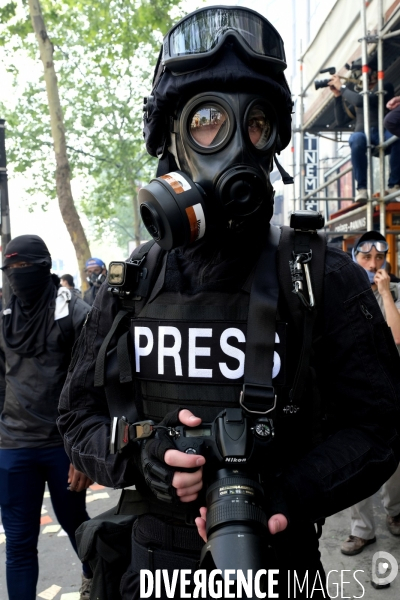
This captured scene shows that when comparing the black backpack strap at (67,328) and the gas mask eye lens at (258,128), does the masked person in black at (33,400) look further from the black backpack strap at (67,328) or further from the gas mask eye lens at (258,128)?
the gas mask eye lens at (258,128)

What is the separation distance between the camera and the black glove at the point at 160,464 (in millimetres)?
1251

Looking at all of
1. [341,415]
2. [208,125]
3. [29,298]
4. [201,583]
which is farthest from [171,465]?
[29,298]

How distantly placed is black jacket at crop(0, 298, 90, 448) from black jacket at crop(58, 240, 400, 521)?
1.52 metres

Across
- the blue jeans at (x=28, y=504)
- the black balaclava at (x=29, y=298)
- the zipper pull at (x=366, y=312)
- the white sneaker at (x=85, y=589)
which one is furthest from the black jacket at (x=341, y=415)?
the white sneaker at (x=85, y=589)

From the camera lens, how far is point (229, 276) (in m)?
1.55

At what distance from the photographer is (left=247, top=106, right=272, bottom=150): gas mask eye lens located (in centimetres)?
153

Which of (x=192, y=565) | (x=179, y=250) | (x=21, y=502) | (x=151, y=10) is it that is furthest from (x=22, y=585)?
(x=151, y=10)

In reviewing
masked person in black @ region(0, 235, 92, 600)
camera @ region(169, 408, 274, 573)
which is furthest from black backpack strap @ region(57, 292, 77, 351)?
camera @ region(169, 408, 274, 573)

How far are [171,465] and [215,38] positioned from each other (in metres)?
1.14

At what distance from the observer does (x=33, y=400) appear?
120 inches

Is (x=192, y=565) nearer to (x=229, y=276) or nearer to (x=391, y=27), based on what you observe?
(x=229, y=276)

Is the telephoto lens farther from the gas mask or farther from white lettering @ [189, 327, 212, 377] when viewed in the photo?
the gas mask

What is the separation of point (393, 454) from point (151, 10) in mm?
10736

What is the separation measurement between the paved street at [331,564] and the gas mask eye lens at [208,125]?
2.76 metres
